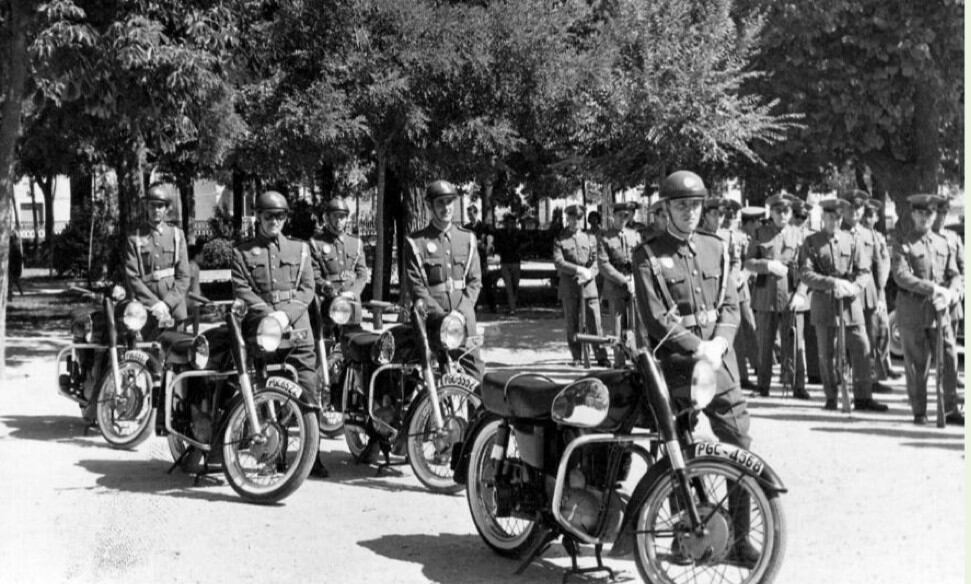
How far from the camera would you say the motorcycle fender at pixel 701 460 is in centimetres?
532

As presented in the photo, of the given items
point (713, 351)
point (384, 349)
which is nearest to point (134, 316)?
point (384, 349)

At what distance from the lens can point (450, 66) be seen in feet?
53.7

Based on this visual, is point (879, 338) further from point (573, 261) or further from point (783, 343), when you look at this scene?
point (573, 261)

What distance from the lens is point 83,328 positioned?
424 inches

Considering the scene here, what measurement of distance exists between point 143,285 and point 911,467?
6412 mm

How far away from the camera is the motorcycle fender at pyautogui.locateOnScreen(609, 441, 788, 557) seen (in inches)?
210

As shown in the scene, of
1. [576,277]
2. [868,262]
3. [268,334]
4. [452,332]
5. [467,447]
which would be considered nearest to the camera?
[467,447]

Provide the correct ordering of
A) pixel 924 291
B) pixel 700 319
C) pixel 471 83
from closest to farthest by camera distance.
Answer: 1. pixel 700 319
2. pixel 924 291
3. pixel 471 83

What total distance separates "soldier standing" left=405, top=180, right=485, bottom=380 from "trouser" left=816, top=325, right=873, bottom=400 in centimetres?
419

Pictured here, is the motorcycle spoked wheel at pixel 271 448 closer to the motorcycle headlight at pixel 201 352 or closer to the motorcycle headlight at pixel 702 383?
the motorcycle headlight at pixel 201 352

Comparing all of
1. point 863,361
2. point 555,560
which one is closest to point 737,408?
point 555,560

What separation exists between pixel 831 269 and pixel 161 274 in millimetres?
6086

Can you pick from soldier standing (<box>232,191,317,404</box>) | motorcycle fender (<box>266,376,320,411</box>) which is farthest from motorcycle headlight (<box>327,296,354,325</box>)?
motorcycle fender (<box>266,376,320,411</box>)

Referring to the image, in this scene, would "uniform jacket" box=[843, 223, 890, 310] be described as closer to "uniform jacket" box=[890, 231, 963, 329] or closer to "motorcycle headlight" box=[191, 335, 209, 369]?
"uniform jacket" box=[890, 231, 963, 329]
